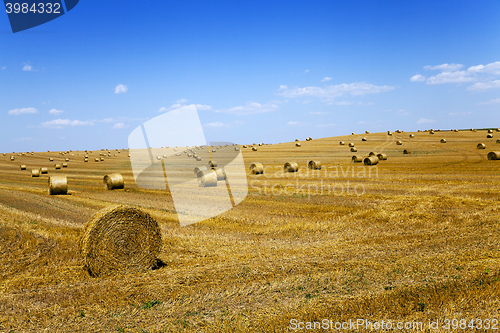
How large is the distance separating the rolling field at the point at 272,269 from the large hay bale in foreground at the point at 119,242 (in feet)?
1.39

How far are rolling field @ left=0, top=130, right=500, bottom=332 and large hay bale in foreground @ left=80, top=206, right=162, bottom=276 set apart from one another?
0.42m

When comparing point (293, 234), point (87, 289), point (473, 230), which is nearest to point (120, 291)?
point (87, 289)

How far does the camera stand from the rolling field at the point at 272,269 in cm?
627

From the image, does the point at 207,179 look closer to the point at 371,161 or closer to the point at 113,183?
the point at 113,183

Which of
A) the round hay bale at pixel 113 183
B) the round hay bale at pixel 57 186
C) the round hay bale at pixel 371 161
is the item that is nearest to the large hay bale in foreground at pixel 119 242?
the round hay bale at pixel 57 186

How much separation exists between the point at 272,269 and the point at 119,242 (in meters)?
4.23

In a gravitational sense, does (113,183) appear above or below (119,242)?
above

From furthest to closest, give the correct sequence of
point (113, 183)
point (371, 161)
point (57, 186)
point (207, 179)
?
point (371, 161), point (207, 179), point (113, 183), point (57, 186)

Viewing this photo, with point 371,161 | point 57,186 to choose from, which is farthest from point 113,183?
point 371,161

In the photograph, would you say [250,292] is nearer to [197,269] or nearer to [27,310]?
[197,269]

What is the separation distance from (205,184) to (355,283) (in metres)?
20.4

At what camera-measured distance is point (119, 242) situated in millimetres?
9398

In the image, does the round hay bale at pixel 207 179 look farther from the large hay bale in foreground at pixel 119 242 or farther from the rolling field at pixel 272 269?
the large hay bale in foreground at pixel 119 242

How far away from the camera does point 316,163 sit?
36.9 meters
